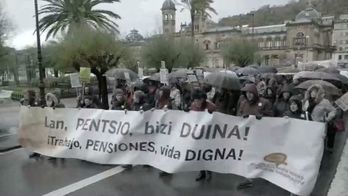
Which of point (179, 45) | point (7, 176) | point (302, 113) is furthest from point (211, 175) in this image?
point (179, 45)

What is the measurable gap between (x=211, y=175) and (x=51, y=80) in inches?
1235

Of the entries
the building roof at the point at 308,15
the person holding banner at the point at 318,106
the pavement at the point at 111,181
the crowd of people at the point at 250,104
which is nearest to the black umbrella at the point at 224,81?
the crowd of people at the point at 250,104

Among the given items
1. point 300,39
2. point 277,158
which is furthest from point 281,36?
point 277,158

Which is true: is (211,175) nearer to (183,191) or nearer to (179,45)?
(183,191)

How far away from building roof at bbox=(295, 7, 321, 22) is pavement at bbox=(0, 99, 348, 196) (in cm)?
10494

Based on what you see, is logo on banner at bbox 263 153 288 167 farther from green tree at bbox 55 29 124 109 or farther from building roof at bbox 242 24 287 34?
building roof at bbox 242 24 287 34

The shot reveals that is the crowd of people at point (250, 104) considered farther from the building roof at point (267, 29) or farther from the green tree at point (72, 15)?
the building roof at point (267, 29)

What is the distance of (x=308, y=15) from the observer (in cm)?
11025

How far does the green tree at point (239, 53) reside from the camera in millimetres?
59594

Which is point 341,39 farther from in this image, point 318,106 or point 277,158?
point 277,158

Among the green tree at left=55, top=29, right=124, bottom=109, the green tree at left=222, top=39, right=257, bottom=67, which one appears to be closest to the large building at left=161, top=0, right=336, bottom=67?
the green tree at left=222, top=39, right=257, bottom=67

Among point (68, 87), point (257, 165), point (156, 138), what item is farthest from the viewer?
point (68, 87)

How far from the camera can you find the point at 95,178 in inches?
302

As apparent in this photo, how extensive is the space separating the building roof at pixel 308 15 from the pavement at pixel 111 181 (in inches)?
4131
